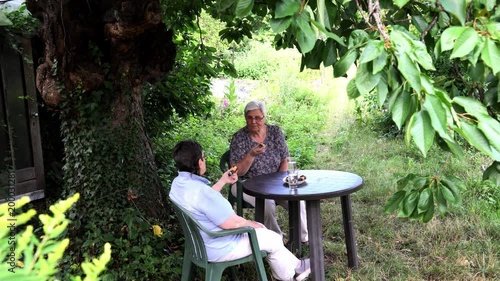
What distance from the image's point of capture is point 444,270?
3.41 m

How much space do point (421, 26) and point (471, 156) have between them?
515 cm

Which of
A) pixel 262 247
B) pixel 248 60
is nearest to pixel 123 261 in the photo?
pixel 262 247

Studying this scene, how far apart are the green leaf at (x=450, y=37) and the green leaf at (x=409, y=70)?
11cm

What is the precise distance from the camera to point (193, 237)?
2.89 metres

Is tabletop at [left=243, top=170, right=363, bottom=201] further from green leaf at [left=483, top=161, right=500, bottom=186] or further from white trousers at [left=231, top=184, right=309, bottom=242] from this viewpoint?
green leaf at [left=483, top=161, right=500, bottom=186]

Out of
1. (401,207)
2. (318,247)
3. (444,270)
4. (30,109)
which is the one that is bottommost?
(444,270)

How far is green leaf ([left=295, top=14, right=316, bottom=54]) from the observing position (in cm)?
121

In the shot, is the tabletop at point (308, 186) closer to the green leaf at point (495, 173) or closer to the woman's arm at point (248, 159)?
the woman's arm at point (248, 159)

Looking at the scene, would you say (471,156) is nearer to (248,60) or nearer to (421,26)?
(421,26)

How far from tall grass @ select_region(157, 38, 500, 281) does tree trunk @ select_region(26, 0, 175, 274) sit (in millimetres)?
1173

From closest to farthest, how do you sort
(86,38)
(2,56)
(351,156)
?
(86,38) → (2,56) → (351,156)

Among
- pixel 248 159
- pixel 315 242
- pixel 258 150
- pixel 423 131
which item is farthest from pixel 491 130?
pixel 248 159

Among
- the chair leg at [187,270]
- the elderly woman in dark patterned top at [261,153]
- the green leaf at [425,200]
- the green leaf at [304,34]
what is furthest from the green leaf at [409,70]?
the elderly woman in dark patterned top at [261,153]

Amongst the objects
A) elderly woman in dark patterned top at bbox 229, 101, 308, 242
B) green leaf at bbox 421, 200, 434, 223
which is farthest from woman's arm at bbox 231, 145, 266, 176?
green leaf at bbox 421, 200, 434, 223
